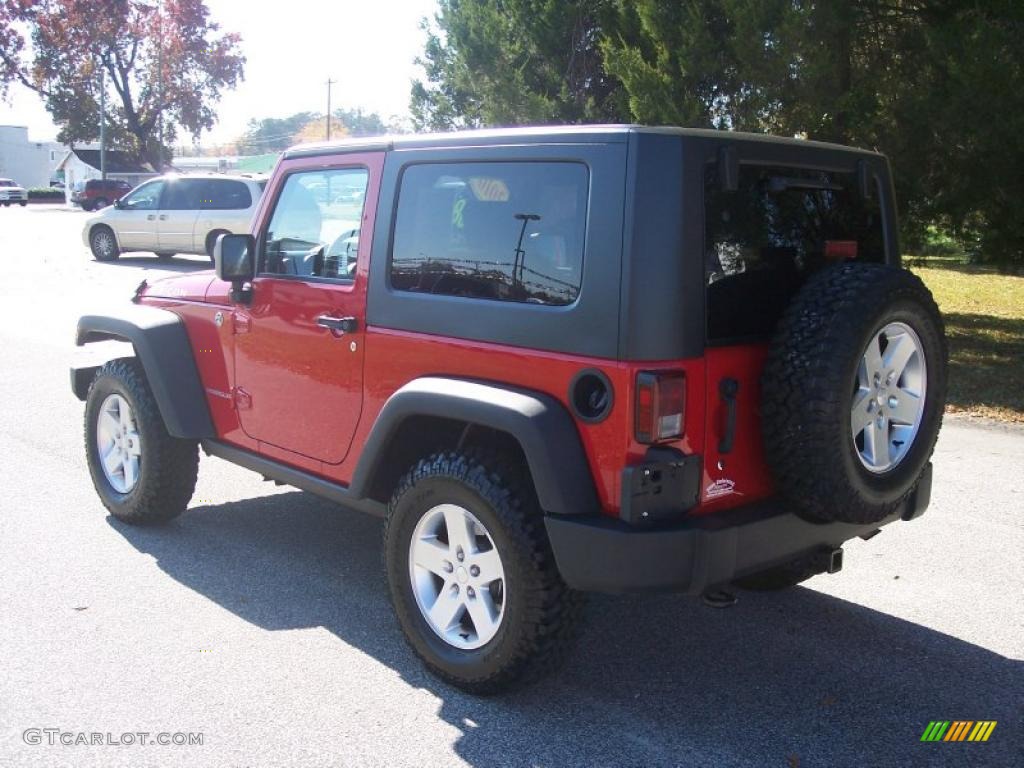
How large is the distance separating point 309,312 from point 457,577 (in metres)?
1.36

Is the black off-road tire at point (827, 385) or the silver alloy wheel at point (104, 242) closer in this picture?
the black off-road tire at point (827, 385)

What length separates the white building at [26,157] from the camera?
9706 centimetres

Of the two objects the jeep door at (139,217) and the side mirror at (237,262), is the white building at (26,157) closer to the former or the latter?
the jeep door at (139,217)

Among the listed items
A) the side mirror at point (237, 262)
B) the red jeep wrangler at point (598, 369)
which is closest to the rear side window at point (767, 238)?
the red jeep wrangler at point (598, 369)

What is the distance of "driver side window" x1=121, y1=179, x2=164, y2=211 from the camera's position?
69.1 feet

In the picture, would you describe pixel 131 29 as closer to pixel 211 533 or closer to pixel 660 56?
pixel 660 56

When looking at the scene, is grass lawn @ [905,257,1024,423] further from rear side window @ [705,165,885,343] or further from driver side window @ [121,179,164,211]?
driver side window @ [121,179,164,211]

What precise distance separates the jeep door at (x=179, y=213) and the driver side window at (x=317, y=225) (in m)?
16.3

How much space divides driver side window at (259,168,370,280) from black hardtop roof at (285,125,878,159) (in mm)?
110

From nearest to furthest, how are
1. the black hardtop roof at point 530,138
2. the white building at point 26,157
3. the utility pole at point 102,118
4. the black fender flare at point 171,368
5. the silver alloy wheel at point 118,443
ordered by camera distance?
the black hardtop roof at point 530,138 → the black fender flare at point 171,368 → the silver alloy wheel at point 118,443 → the utility pole at point 102,118 → the white building at point 26,157

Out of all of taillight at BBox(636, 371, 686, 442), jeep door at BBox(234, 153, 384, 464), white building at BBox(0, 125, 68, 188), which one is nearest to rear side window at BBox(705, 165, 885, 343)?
taillight at BBox(636, 371, 686, 442)

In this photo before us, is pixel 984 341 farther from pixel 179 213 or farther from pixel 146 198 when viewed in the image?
pixel 146 198

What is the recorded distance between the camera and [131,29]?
52500 mm

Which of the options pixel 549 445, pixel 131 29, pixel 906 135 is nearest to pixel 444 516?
pixel 549 445
